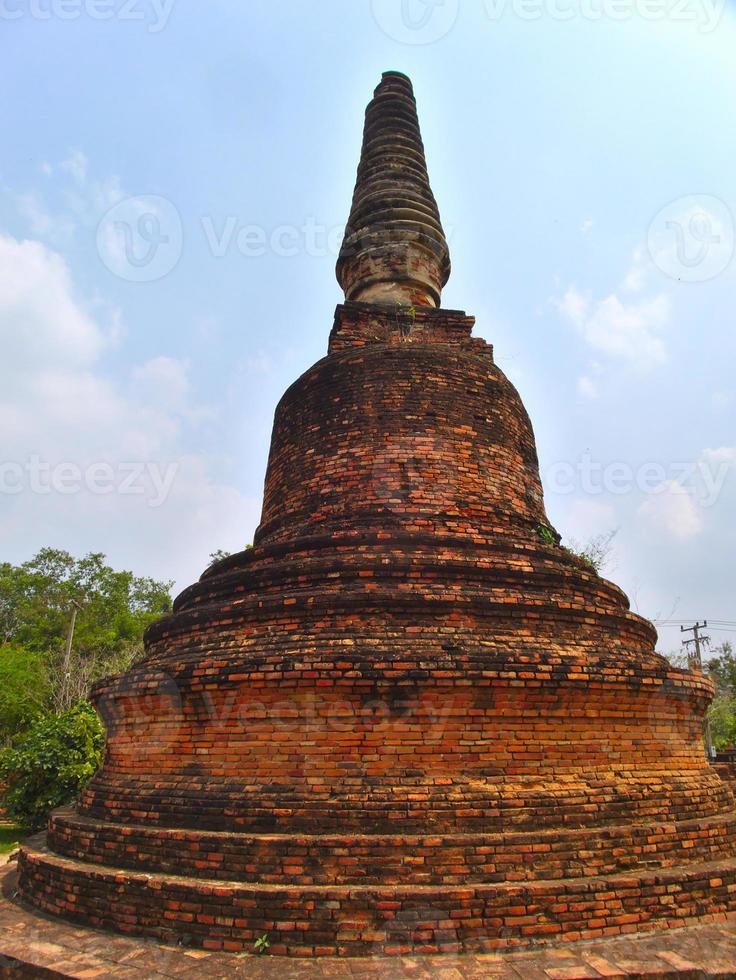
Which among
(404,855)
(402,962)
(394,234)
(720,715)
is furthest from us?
(720,715)

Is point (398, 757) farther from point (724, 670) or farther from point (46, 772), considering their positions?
point (724, 670)

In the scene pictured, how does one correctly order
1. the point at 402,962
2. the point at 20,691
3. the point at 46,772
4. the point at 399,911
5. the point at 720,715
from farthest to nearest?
the point at 720,715 → the point at 20,691 → the point at 46,772 → the point at 399,911 → the point at 402,962

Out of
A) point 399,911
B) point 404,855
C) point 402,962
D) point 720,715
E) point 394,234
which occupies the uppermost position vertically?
point 394,234

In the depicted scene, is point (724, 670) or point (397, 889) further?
point (724, 670)

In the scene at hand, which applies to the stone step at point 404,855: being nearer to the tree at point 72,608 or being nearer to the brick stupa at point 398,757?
the brick stupa at point 398,757

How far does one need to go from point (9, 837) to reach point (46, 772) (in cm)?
179

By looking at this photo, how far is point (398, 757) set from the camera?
5.35 meters

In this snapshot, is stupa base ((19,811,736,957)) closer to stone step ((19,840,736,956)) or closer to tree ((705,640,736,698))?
stone step ((19,840,736,956))

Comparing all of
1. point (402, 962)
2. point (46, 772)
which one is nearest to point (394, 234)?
point (402, 962)

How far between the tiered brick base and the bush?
528 cm

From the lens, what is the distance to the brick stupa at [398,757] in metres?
4.70

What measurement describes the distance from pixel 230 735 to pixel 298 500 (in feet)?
10.8

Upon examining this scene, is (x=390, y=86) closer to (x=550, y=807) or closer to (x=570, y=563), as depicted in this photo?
(x=570, y=563)

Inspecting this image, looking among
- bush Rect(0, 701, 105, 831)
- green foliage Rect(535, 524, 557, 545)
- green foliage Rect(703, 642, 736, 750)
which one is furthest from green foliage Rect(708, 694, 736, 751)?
bush Rect(0, 701, 105, 831)
